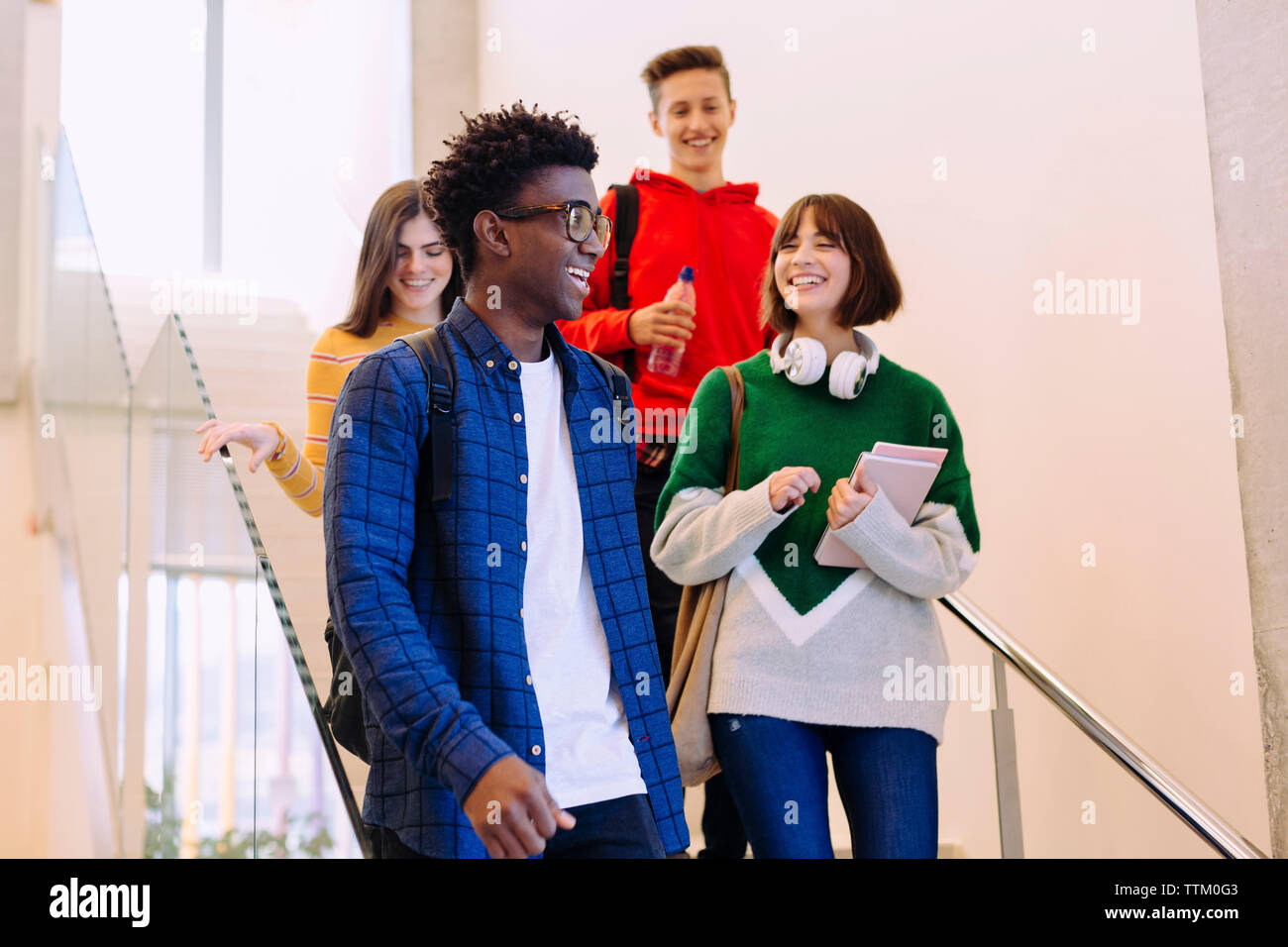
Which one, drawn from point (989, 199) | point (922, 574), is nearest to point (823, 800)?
point (922, 574)

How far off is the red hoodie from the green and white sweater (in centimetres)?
37

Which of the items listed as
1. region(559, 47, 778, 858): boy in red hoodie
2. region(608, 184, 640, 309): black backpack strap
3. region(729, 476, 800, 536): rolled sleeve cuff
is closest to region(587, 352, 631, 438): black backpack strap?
region(729, 476, 800, 536): rolled sleeve cuff

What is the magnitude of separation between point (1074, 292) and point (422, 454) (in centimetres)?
298

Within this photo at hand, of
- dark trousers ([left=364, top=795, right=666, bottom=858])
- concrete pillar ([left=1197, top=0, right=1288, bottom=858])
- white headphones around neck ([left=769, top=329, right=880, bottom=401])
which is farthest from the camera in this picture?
concrete pillar ([left=1197, top=0, right=1288, bottom=858])

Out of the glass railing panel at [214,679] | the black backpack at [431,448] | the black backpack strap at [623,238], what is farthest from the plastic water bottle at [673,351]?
the glass railing panel at [214,679]

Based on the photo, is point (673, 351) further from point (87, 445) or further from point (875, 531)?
point (87, 445)

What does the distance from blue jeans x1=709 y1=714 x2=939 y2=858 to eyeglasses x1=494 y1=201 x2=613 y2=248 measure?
0.92 m

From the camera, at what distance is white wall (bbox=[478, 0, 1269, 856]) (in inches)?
151

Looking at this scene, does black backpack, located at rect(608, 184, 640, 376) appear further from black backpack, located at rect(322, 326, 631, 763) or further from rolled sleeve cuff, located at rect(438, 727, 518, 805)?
rolled sleeve cuff, located at rect(438, 727, 518, 805)

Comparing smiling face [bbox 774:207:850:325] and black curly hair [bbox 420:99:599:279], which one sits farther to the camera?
smiling face [bbox 774:207:850:325]

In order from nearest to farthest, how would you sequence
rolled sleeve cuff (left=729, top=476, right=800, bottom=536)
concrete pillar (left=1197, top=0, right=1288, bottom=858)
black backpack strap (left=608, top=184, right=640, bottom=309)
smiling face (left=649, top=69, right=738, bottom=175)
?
rolled sleeve cuff (left=729, top=476, right=800, bottom=536), black backpack strap (left=608, top=184, right=640, bottom=309), smiling face (left=649, top=69, right=738, bottom=175), concrete pillar (left=1197, top=0, right=1288, bottom=858)

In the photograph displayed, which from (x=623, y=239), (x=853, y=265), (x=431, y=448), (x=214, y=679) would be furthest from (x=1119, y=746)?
(x=214, y=679)

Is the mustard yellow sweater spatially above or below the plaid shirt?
above

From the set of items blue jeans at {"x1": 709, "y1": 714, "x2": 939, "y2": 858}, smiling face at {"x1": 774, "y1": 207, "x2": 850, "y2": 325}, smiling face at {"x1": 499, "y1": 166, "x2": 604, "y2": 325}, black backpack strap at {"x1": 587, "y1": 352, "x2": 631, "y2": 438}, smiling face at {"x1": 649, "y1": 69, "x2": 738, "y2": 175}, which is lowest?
blue jeans at {"x1": 709, "y1": 714, "x2": 939, "y2": 858}
